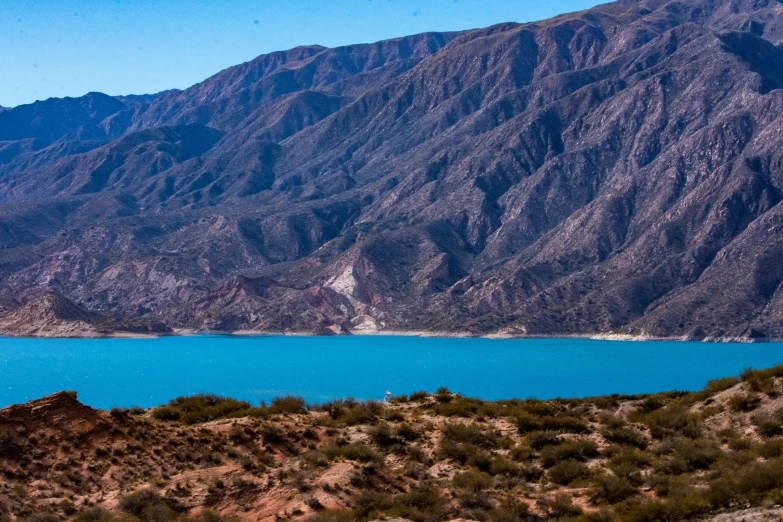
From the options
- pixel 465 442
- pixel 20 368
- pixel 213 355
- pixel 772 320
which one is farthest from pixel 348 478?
pixel 772 320

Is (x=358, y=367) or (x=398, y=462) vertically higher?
(x=358, y=367)

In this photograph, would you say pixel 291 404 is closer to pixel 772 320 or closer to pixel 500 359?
pixel 500 359

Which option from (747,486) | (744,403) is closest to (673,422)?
(744,403)

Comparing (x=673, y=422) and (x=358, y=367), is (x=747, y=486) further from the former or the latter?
(x=358, y=367)

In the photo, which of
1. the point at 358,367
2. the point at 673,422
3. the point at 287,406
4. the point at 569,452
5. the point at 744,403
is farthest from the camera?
the point at 358,367

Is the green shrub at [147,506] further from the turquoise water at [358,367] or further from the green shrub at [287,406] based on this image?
the turquoise water at [358,367]

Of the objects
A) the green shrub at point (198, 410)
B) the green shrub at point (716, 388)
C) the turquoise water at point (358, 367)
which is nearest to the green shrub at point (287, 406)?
the green shrub at point (198, 410)
